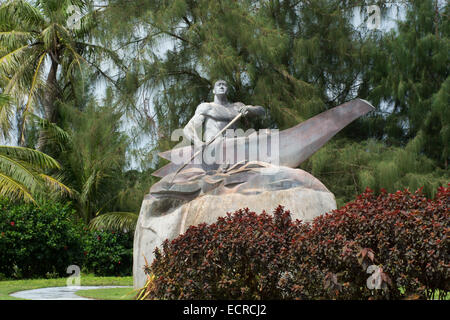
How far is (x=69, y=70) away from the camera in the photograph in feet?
49.0

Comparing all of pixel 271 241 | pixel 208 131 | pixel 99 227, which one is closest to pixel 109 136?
pixel 99 227

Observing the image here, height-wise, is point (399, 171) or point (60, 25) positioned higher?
point (60, 25)

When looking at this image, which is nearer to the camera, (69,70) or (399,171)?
(399,171)

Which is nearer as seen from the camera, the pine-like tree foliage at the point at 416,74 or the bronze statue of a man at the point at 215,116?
the bronze statue of a man at the point at 215,116

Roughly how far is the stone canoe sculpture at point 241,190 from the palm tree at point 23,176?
15.8 ft

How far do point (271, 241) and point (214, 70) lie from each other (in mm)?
7471

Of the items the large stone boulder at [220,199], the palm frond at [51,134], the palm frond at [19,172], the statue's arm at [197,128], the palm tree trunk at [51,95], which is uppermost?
the palm tree trunk at [51,95]

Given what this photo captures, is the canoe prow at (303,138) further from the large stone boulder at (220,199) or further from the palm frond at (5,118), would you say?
the palm frond at (5,118)

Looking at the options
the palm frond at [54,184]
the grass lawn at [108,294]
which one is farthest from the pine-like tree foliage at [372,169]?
the palm frond at [54,184]

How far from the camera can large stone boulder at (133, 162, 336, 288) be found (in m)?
6.96

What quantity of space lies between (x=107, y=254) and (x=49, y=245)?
146 cm

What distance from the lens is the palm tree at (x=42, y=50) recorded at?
47.1ft

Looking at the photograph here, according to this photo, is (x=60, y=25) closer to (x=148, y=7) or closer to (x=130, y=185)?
(x=148, y=7)

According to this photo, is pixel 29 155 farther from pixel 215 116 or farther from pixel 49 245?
pixel 215 116
